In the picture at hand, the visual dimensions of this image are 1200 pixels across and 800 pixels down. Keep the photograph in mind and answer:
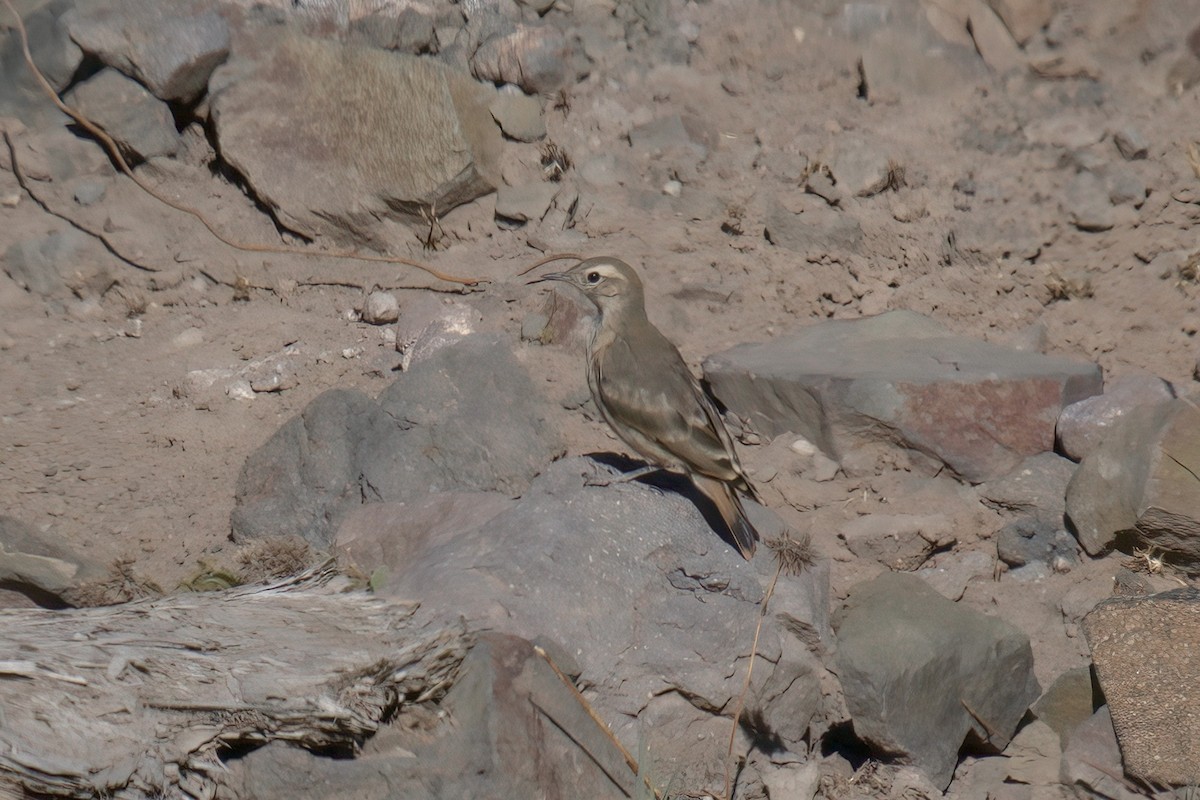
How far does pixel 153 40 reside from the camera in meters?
7.05

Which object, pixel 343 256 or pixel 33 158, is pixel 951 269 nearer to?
pixel 343 256

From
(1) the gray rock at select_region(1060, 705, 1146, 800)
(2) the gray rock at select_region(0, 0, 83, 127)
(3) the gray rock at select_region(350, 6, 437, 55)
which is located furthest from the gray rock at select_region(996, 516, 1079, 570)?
(2) the gray rock at select_region(0, 0, 83, 127)

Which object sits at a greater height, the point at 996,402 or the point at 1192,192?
the point at 1192,192

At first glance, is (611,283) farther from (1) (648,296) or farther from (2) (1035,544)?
(2) (1035,544)

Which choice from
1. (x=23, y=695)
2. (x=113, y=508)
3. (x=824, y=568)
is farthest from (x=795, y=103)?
(x=23, y=695)

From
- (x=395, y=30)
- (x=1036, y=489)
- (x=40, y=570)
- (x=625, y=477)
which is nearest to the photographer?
(x=40, y=570)

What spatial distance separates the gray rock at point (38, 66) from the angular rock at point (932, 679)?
5429mm

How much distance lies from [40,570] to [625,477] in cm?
233

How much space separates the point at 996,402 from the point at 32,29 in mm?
5762

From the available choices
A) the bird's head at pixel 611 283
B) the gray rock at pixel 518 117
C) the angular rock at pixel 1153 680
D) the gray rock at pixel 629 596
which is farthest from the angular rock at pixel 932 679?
the gray rock at pixel 518 117

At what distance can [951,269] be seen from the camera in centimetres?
682

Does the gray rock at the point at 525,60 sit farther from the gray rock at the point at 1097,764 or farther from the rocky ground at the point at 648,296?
the gray rock at the point at 1097,764

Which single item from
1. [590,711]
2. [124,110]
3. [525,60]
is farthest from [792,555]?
[124,110]

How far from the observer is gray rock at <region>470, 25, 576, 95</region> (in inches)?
294
